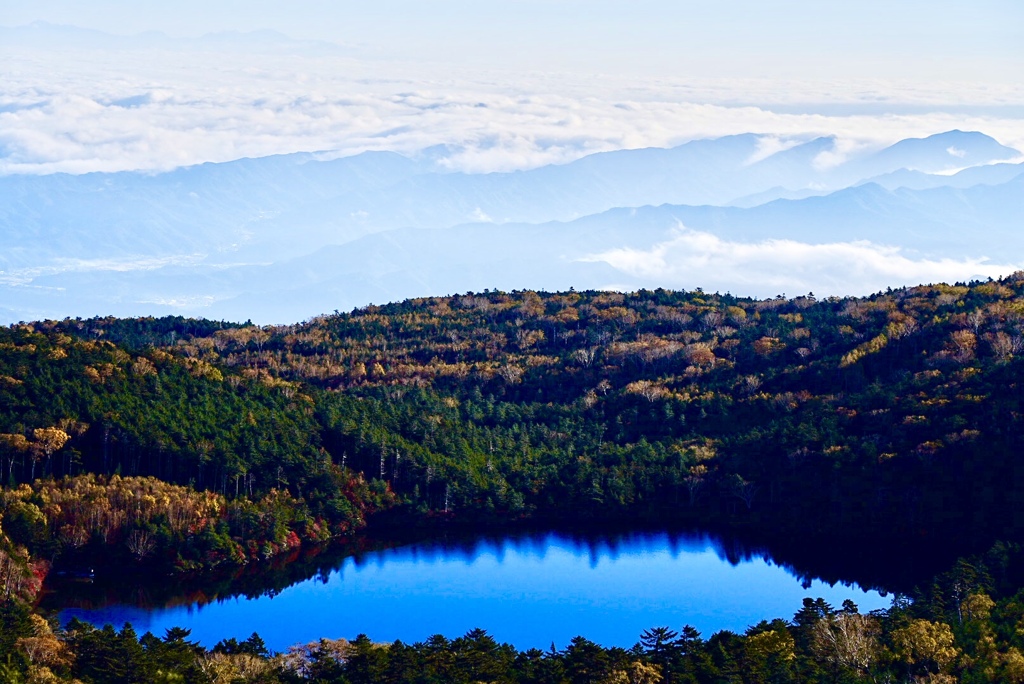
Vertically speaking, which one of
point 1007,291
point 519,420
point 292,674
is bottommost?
point 292,674

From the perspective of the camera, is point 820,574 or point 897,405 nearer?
point 820,574

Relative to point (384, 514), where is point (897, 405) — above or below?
above

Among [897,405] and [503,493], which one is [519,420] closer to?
[503,493]

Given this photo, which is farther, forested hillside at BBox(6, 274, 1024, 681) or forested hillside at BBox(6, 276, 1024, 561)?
forested hillside at BBox(6, 276, 1024, 561)

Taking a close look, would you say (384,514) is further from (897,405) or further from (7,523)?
(897,405)

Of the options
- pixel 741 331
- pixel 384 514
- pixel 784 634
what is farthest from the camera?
pixel 741 331

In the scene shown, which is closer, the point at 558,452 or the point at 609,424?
the point at 558,452

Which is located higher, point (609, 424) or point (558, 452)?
point (609, 424)

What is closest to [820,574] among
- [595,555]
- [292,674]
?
[595,555]

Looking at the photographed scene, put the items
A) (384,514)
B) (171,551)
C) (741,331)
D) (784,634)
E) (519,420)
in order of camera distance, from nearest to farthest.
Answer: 1. (784,634)
2. (171,551)
3. (384,514)
4. (519,420)
5. (741,331)

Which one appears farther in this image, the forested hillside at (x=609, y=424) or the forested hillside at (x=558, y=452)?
the forested hillside at (x=609, y=424)
